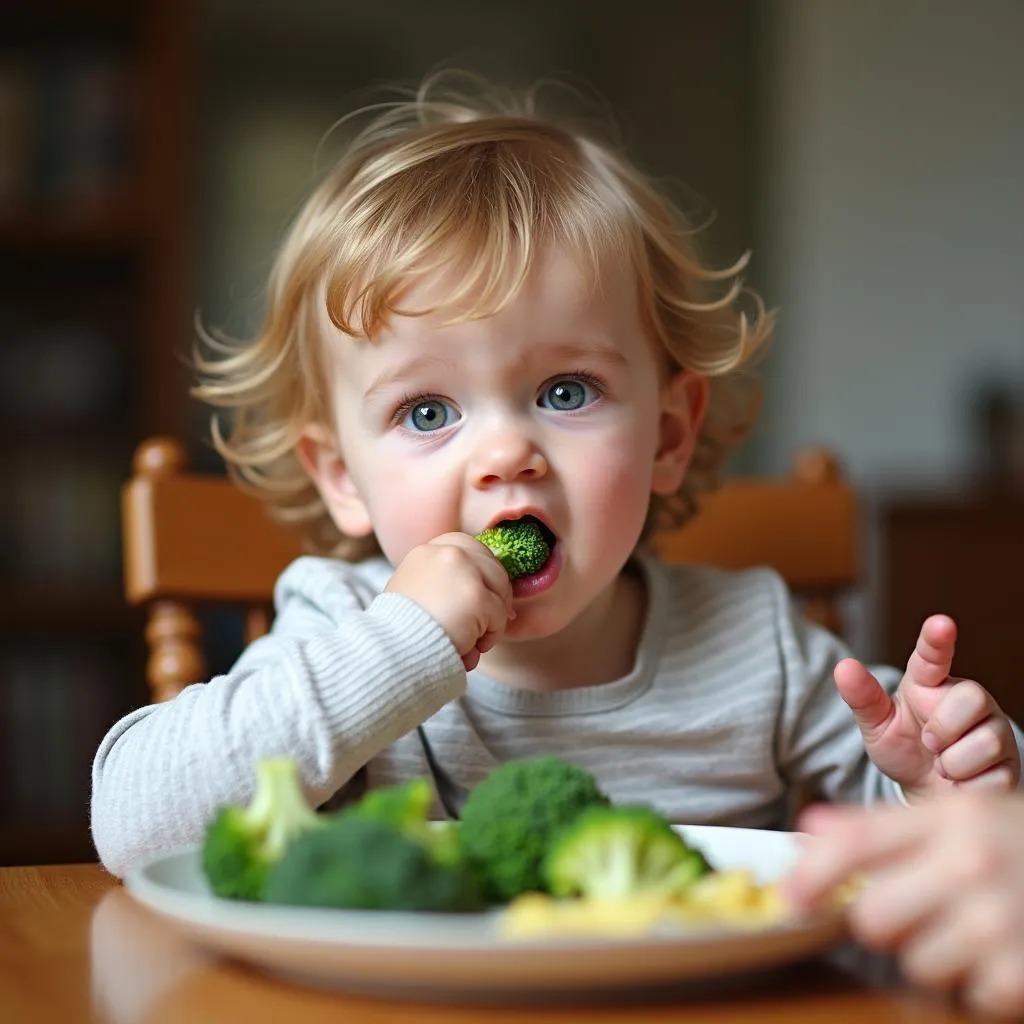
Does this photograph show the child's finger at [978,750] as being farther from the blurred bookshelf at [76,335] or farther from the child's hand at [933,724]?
the blurred bookshelf at [76,335]

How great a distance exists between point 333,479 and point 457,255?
27cm

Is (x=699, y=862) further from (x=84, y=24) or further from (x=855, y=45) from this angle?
(x=855, y=45)

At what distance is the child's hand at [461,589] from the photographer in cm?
87

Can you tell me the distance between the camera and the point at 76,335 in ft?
9.99

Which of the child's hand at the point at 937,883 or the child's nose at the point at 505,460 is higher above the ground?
the child's nose at the point at 505,460

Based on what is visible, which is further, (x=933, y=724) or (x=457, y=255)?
(x=457, y=255)

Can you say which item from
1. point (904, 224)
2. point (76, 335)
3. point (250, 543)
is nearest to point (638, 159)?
point (904, 224)

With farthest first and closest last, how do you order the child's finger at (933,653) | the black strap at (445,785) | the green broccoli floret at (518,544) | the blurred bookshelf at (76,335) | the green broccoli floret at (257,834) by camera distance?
1. the blurred bookshelf at (76,335)
2. the black strap at (445,785)
3. the green broccoli floret at (518,544)
4. the child's finger at (933,653)
5. the green broccoli floret at (257,834)

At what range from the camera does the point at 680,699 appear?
1127 mm

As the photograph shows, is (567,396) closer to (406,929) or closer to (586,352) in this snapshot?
(586,352)

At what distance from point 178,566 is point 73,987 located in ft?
2.34

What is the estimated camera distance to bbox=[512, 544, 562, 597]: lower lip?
99 centimetres

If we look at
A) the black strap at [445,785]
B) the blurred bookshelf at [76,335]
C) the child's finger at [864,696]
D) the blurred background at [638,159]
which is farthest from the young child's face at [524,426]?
the blurred bookshelf at [76,335]

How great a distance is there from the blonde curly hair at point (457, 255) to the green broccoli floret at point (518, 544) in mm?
148
